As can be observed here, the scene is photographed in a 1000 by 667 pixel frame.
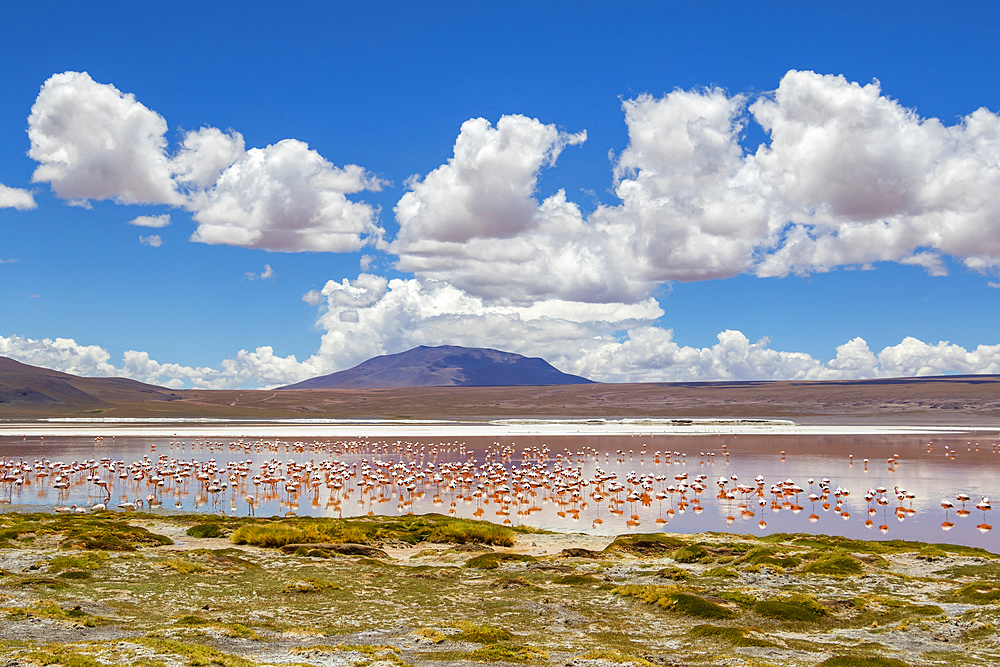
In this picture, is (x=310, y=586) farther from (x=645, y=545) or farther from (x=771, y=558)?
(x=771, y=558)

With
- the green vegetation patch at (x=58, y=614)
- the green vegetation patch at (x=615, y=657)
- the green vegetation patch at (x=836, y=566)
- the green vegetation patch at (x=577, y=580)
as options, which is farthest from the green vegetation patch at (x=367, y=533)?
the green vegetation patch at (x=615, y=657)

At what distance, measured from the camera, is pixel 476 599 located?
20.8m

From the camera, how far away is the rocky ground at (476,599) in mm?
15312

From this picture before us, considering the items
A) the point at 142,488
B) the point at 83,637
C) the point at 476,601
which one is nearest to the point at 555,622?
the point at 476,601

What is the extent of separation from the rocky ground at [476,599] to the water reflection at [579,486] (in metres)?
9.17

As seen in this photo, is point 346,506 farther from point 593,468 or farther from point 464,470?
point 593,468

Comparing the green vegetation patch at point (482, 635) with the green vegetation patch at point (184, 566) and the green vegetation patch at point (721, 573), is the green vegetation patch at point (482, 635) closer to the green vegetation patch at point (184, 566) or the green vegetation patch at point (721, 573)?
the green vegetation patch at point (721, 573)

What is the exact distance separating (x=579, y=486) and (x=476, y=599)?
26.5m

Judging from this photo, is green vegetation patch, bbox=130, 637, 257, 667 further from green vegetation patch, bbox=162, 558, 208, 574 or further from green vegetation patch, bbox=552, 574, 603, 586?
green vegetation patch, bbox=552, 574, 603, 586

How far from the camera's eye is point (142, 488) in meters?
52.2

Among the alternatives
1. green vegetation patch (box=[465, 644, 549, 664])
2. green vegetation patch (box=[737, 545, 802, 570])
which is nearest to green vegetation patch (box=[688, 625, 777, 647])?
green vegetation patch (box=[465, 644, 549, 664])

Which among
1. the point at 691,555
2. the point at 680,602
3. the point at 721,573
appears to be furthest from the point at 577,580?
the point at 691,555

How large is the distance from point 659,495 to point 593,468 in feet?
62.2

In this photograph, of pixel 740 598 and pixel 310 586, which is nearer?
pixel 740 598
